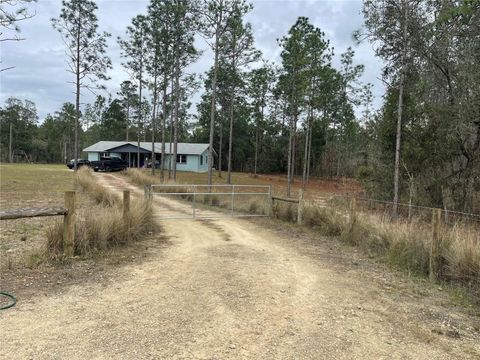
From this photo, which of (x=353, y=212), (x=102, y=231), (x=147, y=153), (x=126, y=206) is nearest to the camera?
(x=102, y=231)

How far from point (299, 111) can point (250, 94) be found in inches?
623

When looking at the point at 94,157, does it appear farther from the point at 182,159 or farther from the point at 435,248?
the point at 435,248

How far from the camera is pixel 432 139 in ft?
53.9

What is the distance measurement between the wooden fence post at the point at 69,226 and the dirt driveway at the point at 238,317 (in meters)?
0.94

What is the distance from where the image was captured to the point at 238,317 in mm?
4719

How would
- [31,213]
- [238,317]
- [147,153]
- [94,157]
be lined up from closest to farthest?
[238,317]
[31,213]
[147,153]
[94,157]

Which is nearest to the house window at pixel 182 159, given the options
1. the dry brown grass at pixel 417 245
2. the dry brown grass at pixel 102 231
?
the dry brown grass at pixel 102 231

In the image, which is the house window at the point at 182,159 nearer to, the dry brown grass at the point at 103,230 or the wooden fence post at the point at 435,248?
the dry brown grass at the point at 103,230

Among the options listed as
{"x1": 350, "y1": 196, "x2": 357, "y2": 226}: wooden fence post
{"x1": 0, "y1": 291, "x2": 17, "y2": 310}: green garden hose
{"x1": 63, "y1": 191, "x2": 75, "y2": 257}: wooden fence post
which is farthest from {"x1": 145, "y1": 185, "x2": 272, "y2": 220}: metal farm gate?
{"x1": 0, "y1": 291, "x2": 17, "y2": 310}: green garden hose

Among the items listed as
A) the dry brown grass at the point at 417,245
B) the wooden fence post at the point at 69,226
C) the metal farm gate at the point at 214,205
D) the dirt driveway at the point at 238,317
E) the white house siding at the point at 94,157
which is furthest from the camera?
the white house siding at the point at 94,157

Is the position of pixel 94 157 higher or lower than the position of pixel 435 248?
higher

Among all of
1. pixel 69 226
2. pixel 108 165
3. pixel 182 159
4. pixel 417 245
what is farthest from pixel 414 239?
pixel 182 159

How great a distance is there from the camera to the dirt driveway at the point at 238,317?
3916mm

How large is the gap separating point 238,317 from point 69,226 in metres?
3.58
